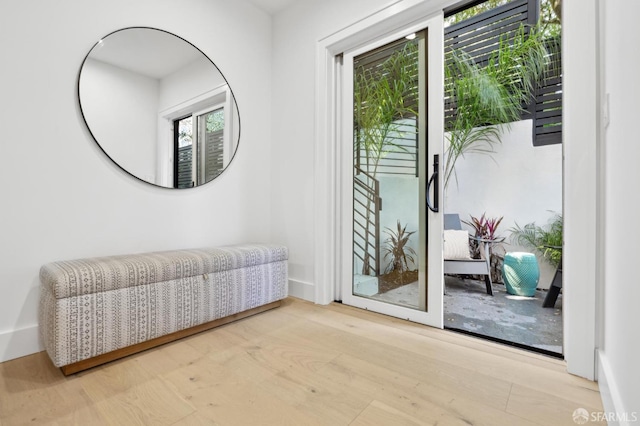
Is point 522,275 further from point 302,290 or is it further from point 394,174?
point 302,290

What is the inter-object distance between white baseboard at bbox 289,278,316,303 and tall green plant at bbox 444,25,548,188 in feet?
7.76

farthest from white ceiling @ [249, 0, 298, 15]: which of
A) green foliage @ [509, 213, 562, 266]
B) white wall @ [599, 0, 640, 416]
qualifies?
green foliage @ [509, 213, 562, 266]

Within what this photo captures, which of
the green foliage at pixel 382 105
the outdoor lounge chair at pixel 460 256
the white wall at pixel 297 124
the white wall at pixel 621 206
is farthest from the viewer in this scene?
the outdoor lounge chair at pixel 460 256

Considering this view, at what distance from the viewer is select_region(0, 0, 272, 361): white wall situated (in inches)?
57.7

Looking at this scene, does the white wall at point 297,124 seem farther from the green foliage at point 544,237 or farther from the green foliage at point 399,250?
the green foliage at point 544,237

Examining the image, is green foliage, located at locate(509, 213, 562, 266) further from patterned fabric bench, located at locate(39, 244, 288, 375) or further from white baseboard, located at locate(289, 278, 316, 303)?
patterned fabric bench, located at locate(39, 244, 288, 375)

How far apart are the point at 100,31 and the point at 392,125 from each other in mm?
1882

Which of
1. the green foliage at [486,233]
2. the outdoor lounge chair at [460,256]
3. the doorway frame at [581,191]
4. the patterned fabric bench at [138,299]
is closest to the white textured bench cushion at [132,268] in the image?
the patterned fabric bench at [138,299]

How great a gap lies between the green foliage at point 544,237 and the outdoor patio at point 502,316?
46cm

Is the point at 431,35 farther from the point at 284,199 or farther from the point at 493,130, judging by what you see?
the point at 493,130

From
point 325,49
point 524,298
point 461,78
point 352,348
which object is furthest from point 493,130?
point 352,348

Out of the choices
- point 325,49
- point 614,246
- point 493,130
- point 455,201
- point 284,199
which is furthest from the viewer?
point 455,201

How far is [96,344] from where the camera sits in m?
1.35

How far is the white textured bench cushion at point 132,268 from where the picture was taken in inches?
50.8
